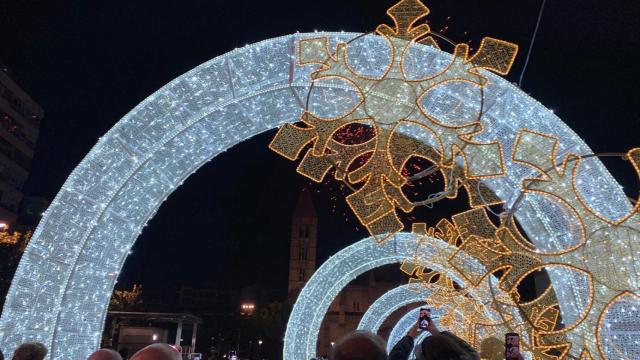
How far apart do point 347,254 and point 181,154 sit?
8.24 m

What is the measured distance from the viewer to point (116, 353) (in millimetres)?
2518

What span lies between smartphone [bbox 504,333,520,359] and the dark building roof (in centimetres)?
5463

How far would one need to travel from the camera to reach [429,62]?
5480 mm

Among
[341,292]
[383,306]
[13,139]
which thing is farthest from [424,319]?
[341,292]

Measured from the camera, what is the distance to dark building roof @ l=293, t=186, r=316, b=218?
2279 inches

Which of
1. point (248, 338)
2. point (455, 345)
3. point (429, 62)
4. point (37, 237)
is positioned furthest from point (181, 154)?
point (248, 338)

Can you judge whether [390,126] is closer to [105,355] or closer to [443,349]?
[105,355]

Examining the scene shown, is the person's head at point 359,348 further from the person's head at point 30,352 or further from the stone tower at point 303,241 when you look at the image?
the stone tower at point 303,241

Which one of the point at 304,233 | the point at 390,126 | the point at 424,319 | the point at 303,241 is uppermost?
the point at 304,233

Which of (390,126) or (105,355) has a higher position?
(390,126)

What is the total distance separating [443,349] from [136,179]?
216 inches

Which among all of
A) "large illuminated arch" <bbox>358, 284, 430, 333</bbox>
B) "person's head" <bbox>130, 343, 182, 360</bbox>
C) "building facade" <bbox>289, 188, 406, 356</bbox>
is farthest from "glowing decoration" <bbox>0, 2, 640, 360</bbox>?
"building facade" <bbox>289, 188, 406, 356</bbox>

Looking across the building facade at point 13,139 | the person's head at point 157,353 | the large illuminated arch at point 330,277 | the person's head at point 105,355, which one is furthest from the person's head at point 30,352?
the building facade at point 13,139

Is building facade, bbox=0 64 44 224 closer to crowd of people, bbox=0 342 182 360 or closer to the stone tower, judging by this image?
the stone tower
